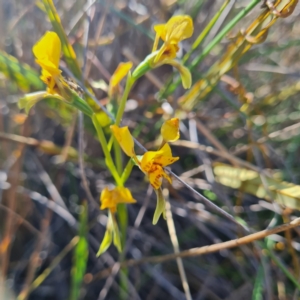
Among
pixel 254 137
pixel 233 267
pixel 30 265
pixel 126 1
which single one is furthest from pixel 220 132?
pixel 30 265

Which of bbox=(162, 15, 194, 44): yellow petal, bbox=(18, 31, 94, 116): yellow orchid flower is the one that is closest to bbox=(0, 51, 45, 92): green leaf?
bbox=(18, 31, 94, 116): yellow orchid flower

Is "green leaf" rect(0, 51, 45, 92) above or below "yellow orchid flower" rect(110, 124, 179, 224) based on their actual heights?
above

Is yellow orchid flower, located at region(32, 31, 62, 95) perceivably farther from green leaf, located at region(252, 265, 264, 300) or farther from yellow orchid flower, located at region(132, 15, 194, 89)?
green leaf, located at region(252, 265, 264, 300)

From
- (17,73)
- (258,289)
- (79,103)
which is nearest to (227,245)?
(258,289)

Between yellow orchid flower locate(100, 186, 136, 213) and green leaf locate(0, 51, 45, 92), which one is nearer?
yellow orchid flower locate(100, 186, 136, 213)

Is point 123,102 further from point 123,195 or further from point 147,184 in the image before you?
point 147,184
